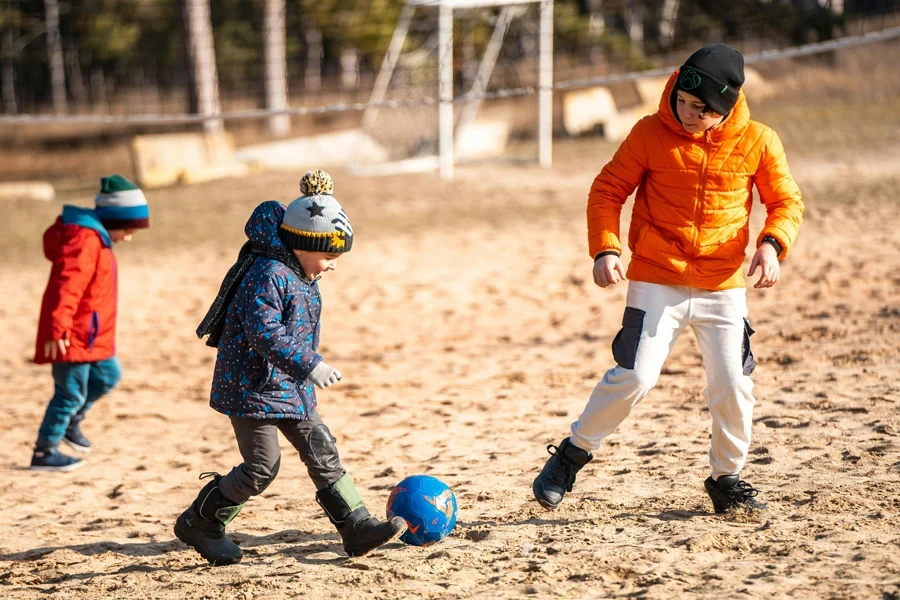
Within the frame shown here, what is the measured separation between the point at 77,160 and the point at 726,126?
69.6ft

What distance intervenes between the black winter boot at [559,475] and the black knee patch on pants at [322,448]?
2.86 feet

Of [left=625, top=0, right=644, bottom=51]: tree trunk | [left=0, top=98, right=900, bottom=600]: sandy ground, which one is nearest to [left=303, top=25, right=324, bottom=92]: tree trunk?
[left=625, top=0, right=644, bottom=51]: tree trunk

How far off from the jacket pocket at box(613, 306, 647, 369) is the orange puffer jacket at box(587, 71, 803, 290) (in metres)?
0.15

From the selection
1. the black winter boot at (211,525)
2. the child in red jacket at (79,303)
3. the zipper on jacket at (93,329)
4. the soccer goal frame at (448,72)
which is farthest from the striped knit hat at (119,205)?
the soccer goal frame at (448,72)

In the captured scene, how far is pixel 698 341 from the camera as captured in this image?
14.3 ft

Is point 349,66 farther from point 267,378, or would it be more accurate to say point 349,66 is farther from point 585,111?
point 267,378

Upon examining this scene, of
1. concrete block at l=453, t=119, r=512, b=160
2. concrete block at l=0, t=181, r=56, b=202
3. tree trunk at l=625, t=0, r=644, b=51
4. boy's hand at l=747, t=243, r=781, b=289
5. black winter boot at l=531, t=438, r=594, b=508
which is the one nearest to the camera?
boy's hand at l=747, t=243, r=781, b=289

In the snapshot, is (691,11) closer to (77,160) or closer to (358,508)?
(77,160)

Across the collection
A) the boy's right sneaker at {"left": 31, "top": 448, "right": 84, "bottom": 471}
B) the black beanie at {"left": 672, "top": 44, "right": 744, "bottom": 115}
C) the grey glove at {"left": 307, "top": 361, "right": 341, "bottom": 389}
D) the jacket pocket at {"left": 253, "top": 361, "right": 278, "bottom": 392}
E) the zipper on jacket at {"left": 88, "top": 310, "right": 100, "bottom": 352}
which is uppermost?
the black beanie at {"left": 672, "top": 44, "right": 744, "bottom": 115}

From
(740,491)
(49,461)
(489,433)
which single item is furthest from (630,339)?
(49,461)

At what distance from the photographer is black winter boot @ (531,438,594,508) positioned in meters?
4.60

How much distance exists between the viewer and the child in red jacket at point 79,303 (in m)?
6.00

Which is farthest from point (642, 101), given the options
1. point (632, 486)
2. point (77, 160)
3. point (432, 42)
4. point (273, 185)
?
point (632, 486)

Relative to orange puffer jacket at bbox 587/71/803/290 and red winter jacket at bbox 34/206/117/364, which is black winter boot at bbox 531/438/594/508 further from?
red winter jacket at bbox 34/206/117/364
